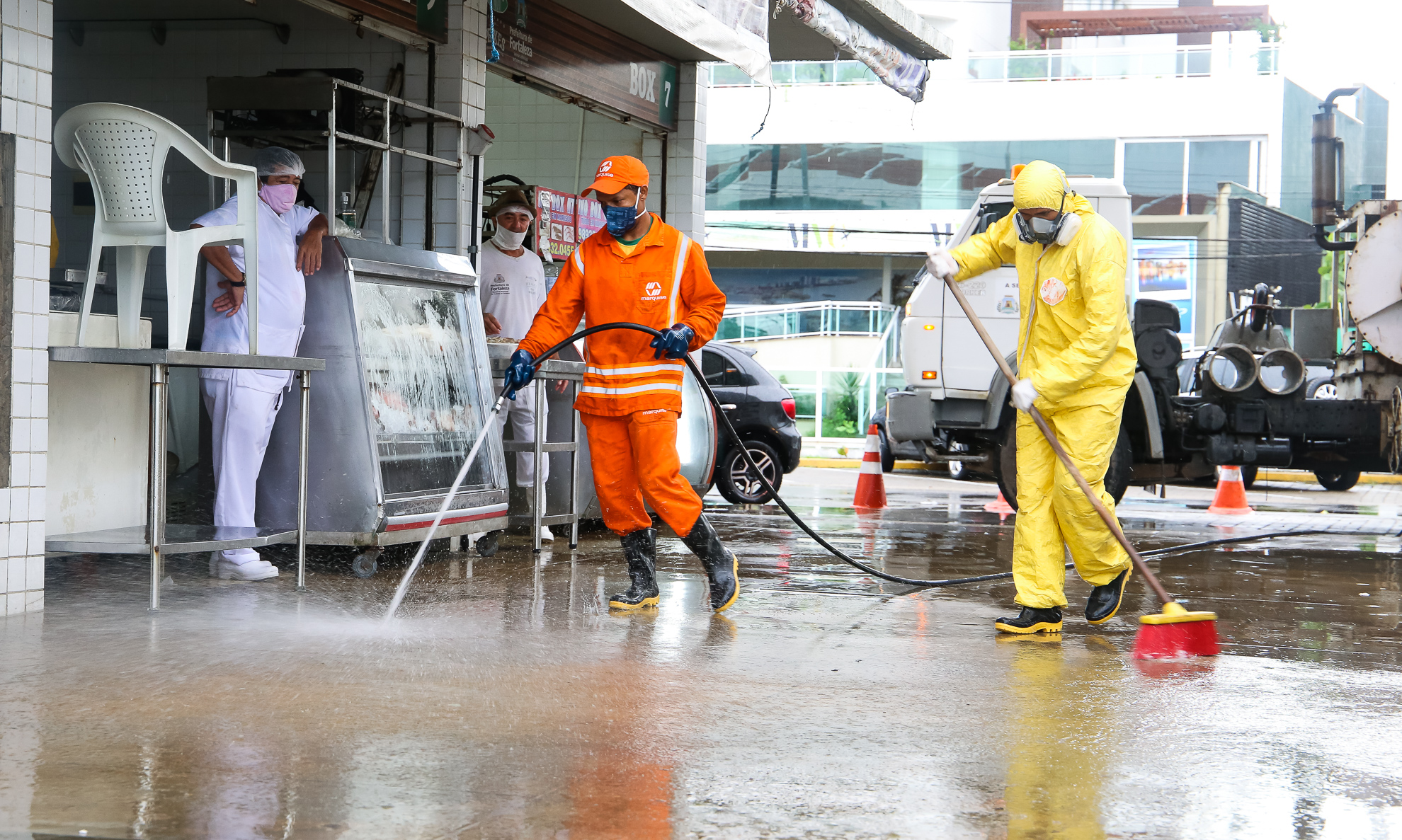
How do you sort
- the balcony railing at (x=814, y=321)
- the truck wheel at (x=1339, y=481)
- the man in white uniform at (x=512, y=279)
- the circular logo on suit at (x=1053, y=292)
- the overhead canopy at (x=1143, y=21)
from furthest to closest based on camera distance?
the overhead canopy at (x=1143, y=21) < the balcony railing at (x=814, y=321) < the truck wheel at (x=1339, y=481) < the man in white uniform at (x=512, y=279) < the circular logo on suit at (x=1053, y=292)

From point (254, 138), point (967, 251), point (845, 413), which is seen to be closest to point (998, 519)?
point (967, 251)

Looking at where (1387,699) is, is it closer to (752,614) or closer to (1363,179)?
(752,614)

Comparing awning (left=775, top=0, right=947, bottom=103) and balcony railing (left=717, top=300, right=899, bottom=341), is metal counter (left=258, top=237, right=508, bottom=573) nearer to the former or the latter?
awning (left=775, top=0, right=947, bottom=103)

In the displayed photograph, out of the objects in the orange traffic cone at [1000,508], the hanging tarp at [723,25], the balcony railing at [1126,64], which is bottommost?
the orange traffic cone at [1000,508]

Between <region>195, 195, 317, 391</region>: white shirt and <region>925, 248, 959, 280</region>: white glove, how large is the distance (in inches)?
119

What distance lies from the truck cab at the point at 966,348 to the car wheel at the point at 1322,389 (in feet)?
5.35

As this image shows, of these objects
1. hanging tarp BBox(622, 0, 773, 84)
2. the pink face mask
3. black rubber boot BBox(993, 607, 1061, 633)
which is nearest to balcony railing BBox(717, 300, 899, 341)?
hanging tarp BBox(622, 0, 773, 84)

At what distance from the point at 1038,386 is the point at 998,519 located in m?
5.97

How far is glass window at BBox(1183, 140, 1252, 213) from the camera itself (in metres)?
28.6

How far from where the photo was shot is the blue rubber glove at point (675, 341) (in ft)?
18.0

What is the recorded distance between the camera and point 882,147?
30188 mm

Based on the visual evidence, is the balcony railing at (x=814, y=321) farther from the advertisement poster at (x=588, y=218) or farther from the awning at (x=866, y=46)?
the advertisement poster at (x=588, y=218)

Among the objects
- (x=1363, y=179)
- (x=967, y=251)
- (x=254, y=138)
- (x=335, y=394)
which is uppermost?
(x=1363, y=179)

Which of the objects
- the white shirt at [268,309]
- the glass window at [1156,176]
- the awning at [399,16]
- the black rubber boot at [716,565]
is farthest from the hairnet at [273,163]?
the glass window at [1156,176]
